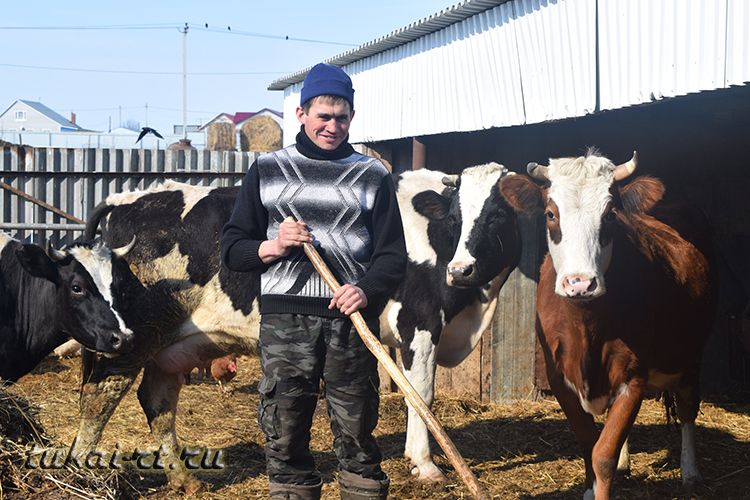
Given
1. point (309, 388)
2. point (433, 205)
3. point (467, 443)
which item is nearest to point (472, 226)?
point (433, 205)

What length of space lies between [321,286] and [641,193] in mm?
2222

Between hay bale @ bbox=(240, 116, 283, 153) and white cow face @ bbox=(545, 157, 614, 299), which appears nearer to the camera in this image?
white cow face @ bbox=(545, 157, 614, 299)

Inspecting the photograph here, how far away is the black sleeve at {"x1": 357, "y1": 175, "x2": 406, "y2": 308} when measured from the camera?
3.65 meters

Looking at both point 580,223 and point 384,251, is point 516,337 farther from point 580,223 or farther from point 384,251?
point 384,251

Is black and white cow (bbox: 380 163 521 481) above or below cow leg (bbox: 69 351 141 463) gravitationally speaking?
above

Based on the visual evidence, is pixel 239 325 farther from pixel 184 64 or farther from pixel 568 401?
pixel 184 64

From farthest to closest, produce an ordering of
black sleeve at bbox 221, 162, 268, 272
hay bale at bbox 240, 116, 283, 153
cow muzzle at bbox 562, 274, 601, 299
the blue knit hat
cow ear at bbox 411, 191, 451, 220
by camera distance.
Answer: hay bale at bbox 240, 116, 283, 153 → cow ear at bbox 411, 191, 451, 220 → cow muzzle at bbox 562, 274, 601, 299 → black sleeve at bbox 221, 162, 268, 272 → the blue knit hat

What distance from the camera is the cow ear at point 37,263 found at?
220 inches

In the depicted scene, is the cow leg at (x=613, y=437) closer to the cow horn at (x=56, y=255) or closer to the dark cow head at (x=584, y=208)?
the dark cow head at (x=584, y=208)

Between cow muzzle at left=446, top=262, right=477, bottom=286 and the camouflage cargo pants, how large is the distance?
2077 mm

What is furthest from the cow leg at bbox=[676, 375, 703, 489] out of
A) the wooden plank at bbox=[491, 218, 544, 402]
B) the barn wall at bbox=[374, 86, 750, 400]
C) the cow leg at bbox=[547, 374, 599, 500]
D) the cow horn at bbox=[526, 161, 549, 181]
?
the wooden plank at bbox=[491, 218, 544, 402]

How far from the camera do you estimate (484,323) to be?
20.9ft

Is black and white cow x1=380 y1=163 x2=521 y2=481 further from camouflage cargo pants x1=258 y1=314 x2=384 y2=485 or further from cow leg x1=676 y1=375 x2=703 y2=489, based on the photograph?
camouflage cargo pants x1=258 y1=314 x2=384 y2=485

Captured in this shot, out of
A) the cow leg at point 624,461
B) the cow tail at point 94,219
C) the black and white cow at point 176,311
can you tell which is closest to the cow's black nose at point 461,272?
the black and white cow at point 176,311
